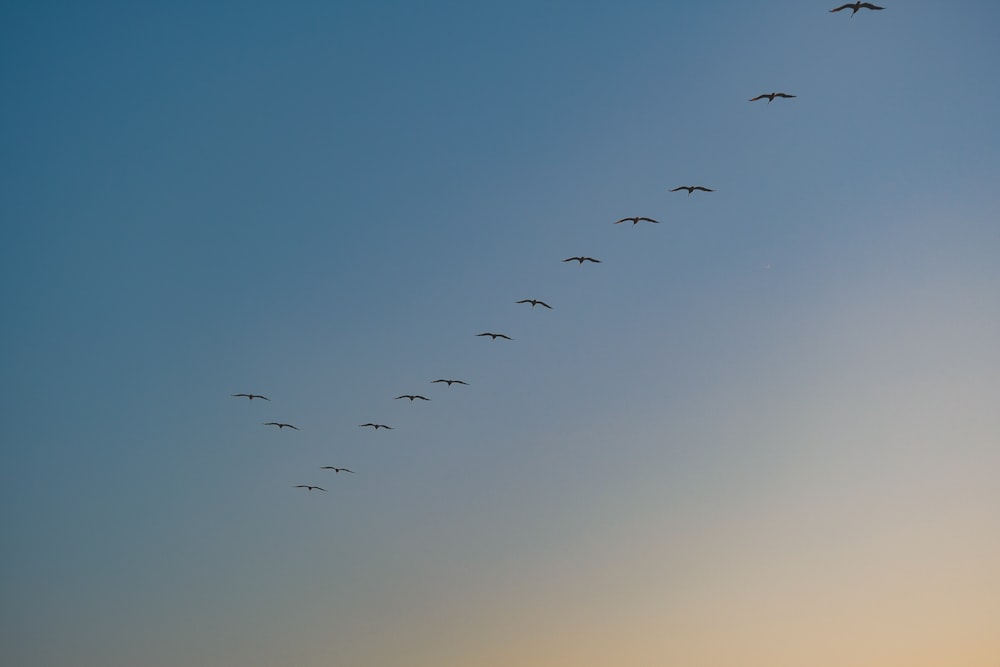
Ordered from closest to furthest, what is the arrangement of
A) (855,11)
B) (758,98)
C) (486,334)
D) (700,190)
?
(855,11) < (758,98) < (700,190) < (486,334)

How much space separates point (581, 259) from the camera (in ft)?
570

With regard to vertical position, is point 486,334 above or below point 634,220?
below

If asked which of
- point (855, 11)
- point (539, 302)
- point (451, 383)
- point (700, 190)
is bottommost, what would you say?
point (451, 383)

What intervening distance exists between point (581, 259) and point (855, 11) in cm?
5541

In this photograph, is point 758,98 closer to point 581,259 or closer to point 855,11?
point 855,11

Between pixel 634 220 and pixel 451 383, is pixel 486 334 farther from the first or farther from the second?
pixel 634 220

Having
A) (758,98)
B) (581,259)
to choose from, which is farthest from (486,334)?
(758,98)

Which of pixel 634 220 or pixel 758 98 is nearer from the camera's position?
pixel 758 98

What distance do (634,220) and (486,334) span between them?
34766mm

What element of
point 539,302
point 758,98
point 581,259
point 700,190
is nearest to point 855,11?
point 758,98

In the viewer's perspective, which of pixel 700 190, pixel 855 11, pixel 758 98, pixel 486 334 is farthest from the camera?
pixel 486 334

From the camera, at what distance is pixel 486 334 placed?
7377 inches

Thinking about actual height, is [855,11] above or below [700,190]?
above

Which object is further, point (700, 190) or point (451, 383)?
point (451, 383)
